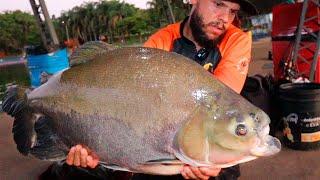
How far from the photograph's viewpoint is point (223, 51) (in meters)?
2.88

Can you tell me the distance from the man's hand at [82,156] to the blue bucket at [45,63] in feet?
23.6

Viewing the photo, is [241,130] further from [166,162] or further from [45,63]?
[45,63]

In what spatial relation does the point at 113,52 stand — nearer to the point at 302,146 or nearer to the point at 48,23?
the point at 302,146

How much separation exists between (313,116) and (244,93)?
81cm

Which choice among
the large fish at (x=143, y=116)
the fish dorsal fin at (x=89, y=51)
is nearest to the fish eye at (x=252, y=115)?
the large fish at (x=143, y=116)

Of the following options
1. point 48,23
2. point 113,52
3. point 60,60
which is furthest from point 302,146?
point 48,23

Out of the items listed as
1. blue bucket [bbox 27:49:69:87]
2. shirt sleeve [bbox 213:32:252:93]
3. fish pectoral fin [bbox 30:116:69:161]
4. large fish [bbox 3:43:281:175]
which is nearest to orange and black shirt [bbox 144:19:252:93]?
shirt sleeve [bbox 213:32:252:93]

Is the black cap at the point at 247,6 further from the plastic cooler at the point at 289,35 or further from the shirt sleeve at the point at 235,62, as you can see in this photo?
the plastic cooler at the point at 289,35

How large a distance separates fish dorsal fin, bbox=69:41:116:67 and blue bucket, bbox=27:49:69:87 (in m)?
7.28

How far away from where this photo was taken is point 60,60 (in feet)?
30.9

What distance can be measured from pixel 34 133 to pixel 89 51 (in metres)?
0.51

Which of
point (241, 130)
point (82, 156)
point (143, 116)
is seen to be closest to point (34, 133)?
point (82, 156)

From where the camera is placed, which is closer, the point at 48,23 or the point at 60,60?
the point at 60,60

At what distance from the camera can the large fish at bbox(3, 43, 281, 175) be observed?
174 cm
